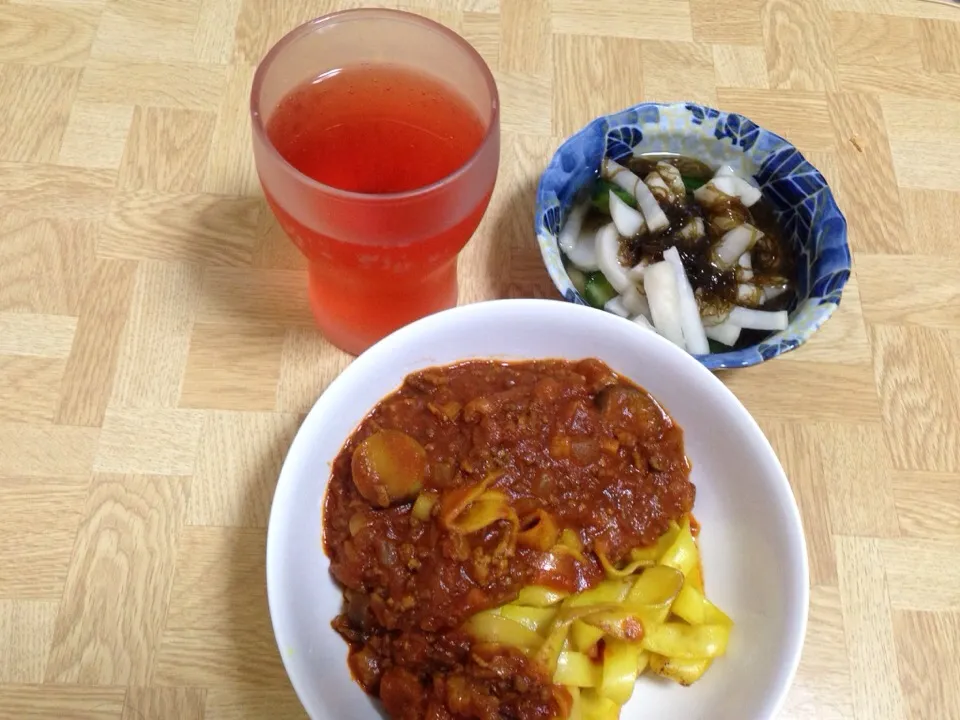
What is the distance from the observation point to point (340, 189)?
109cm

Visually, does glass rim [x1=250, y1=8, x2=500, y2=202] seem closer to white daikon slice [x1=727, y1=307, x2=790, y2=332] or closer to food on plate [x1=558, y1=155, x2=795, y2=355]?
food on plate [x1=558, y1=155, x2=795, y2=355]

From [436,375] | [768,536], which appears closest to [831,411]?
[768,536]

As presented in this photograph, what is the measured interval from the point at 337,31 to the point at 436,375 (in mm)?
484

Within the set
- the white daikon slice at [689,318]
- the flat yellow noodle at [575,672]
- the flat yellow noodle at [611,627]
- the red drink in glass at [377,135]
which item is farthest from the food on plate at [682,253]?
the flat yellow noodle at [575,672]

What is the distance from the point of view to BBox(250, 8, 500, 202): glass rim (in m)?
1.00

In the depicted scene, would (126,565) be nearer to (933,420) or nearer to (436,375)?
(436,375)

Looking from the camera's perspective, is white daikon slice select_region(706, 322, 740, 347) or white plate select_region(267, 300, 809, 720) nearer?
white plate select_region(267, 300, 809, 720)

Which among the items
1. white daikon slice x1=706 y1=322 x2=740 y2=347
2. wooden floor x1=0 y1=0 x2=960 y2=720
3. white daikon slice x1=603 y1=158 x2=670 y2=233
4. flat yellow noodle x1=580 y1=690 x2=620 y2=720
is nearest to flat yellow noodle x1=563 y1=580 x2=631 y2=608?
flat yellow noodle x1=580 y1=690 x2=620 y2=720

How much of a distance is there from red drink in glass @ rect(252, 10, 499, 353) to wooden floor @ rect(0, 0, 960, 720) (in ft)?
0.96

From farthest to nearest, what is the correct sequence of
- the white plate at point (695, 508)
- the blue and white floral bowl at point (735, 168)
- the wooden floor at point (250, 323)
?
the blue and white floral bowl at point (735, 168) < the wooden floor at point (250, 323) < the white plate at point (695, 508)

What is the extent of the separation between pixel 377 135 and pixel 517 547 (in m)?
0.60

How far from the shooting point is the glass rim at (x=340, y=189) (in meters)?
1.00

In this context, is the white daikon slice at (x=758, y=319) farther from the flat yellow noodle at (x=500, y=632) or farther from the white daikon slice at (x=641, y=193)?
the flat yellow noodle at (x=500, y=632)

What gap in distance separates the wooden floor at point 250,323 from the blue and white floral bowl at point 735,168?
0.45 ft
